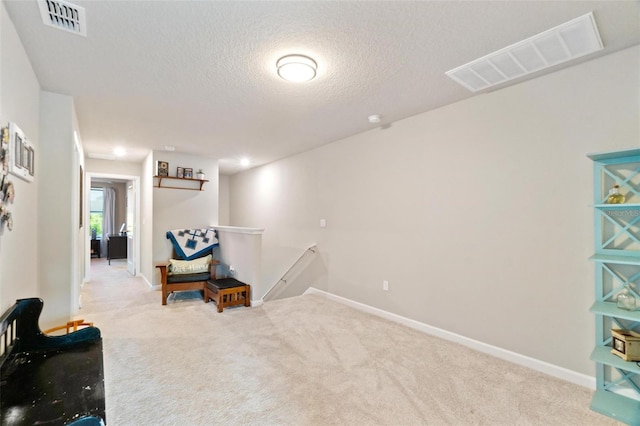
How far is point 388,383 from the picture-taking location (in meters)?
2.21

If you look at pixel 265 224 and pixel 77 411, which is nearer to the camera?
pixel 77 411

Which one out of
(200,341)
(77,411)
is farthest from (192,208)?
(77,411)

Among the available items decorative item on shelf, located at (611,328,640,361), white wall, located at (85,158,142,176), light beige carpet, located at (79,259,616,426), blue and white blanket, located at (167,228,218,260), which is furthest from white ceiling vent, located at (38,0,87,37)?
white wall, located at (85,158,142,176)

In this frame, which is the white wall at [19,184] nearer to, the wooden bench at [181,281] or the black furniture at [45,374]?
the black furniture at [45,374]

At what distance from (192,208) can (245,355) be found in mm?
3448

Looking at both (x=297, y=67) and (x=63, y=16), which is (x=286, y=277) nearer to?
(x=297, y=67)

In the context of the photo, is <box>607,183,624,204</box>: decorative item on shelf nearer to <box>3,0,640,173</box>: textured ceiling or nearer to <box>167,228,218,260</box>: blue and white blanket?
<box>3,0,640,173</box>: textured ceiling

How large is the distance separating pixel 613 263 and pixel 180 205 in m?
5.49


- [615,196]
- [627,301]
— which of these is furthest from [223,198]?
[627,301]

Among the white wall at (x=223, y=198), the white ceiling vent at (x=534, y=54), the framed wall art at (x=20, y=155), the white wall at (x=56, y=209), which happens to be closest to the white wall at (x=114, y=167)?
the white wall at (x=223, y=198)

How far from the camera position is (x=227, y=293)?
3.92m

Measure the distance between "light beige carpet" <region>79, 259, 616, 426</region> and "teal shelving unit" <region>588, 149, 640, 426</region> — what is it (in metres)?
0.18

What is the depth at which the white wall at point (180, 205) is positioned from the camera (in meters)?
5.01

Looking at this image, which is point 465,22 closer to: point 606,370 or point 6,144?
point 606,370
